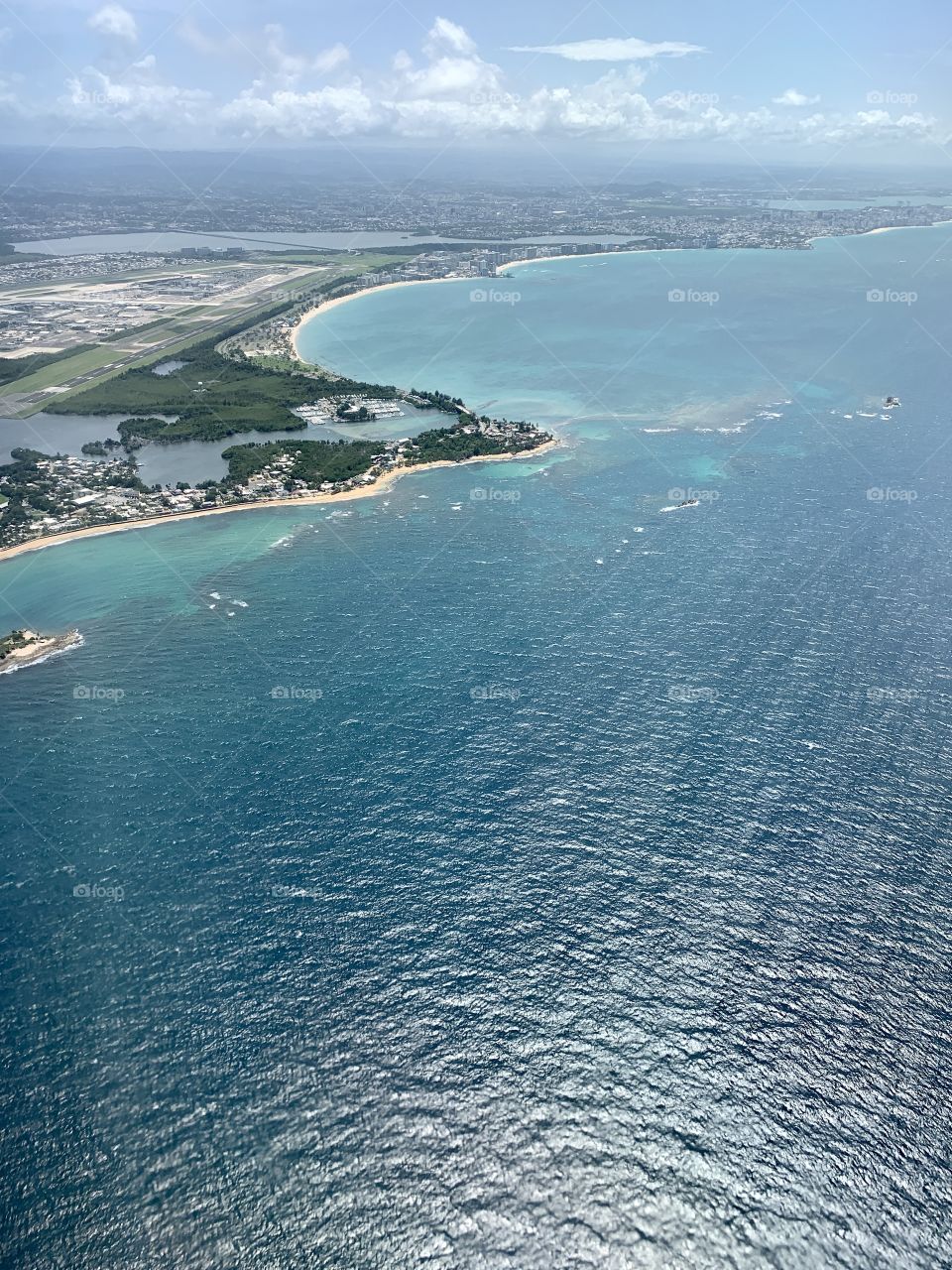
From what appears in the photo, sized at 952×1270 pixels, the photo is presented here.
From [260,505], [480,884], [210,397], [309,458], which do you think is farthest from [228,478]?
[480,884]

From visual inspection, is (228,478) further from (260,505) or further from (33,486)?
(33,486)

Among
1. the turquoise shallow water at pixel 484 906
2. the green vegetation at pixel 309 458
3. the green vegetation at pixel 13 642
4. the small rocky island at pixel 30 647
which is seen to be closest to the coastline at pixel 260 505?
the green vegetation at pixel 309 458

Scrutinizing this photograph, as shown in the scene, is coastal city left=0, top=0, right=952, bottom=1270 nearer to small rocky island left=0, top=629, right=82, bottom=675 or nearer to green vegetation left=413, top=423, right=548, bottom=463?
small rocky island left=0, top=629, right=82, bottom=675

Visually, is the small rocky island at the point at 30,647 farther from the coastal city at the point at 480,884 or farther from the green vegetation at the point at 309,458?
the green vegetation at the point at 309,458

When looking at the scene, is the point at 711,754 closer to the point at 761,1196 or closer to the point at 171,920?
the point at 761,1196

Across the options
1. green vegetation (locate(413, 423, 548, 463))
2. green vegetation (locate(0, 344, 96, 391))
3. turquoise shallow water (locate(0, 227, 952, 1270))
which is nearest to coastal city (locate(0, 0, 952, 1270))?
turquoise shallow water (locate(0, 227, 952, 1270))

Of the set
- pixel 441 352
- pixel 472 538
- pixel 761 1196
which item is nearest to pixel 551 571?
pixel 472 538
